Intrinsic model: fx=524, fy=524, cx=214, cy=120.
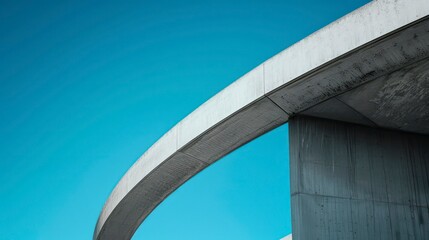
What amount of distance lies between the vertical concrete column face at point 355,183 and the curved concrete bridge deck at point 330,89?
316mm

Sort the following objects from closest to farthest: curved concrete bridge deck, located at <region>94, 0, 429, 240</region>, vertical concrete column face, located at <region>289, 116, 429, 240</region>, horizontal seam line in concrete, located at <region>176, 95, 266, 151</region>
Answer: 1. curved concrete bridge deck, located at <region>94, 0, 429, 240</region>
2. vertical concrete column face, located at <region>289, 116, 429, 240</region>
3. horizontal seam line in concrete, located at <region>176, 95, 266, 151</region>

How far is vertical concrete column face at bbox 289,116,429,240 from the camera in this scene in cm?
798

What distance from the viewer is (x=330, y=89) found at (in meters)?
7.92

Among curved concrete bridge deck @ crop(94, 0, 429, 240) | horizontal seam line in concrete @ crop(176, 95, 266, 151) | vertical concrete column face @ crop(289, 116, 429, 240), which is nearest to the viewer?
A: curved concrete bridge deck @ crop(94, 0, 429, 240)

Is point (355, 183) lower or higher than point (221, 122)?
lower

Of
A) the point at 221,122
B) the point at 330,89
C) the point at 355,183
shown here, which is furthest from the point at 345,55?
the point at 221,122

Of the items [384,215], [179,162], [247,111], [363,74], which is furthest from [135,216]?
[363,74]

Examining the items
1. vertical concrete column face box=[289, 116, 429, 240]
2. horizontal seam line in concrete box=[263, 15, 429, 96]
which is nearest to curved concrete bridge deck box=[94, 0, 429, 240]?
horizontal seam line in concrete box=[263, 15, 429, 96]

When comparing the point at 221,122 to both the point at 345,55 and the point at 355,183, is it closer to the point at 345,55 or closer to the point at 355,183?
the point at 355,183

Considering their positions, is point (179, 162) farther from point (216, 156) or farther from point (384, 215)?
point (384, 215)

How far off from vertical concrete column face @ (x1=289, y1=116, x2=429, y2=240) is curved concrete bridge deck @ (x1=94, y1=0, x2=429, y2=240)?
316 mm

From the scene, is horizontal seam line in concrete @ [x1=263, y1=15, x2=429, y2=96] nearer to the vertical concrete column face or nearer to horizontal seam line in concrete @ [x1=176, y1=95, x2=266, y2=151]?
horizontal seam line in concrete @ [x1=176, y1=95, x2=266, y2=151]

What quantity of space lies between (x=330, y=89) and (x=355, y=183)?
64.6 inches

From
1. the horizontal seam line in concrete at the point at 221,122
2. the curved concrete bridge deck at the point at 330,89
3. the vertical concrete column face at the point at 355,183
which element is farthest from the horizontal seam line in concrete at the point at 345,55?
the vertical concrete column face at the point at 355,183
